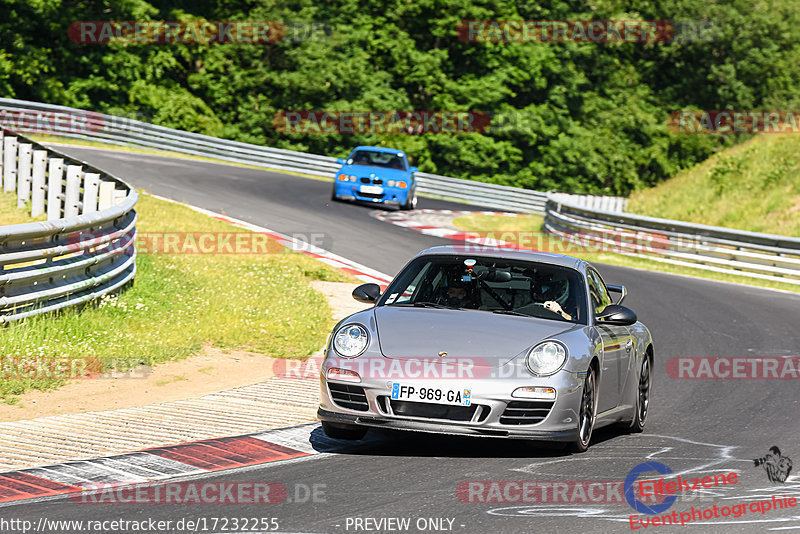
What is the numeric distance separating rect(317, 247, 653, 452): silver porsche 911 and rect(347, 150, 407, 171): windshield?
67.7 ft

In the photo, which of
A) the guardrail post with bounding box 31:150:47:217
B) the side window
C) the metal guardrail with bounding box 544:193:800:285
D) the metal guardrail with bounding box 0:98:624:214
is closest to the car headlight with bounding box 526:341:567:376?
the side window

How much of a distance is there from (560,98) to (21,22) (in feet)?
83.0

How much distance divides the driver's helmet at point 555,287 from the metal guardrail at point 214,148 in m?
30.7

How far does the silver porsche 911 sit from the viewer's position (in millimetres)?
6969

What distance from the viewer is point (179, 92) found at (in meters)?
47.8

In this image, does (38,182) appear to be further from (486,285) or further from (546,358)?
(546,358)

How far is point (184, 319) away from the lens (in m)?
12.6

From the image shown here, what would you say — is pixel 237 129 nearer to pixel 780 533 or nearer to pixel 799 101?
pixel 799 101

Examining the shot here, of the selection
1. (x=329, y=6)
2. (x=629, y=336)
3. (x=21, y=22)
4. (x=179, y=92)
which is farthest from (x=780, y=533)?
(x=329, y=6)

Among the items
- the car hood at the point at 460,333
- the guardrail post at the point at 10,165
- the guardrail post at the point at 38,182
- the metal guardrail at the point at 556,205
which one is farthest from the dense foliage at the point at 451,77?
the car hood at the point at 460,333

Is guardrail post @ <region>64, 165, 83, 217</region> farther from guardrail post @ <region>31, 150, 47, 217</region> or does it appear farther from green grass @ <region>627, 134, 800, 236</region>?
green grass @ <region>627, 134, 800, 236</region>

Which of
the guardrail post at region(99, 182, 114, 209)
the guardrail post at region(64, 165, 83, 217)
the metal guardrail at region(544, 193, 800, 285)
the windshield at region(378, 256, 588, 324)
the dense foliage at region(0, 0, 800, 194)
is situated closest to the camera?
the windshield at region(378, 256, 588, 324)

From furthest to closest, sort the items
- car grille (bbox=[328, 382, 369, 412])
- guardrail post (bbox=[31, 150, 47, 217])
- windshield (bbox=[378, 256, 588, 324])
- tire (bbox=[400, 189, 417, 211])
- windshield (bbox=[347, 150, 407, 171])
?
tire (bbox=[400, 189, 417, 211]) < windshield (bbox=[347, 150, 407, 171]) < guardrail post (bbox=[31, 150, 47, 217]) < windshield (bbox=[378, 256, 588, 324]) < car grille (bbox=[328, 382, 369, 412])

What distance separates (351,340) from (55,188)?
10.9m
